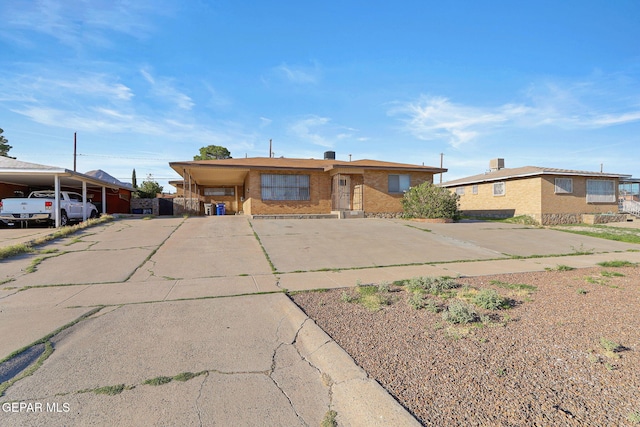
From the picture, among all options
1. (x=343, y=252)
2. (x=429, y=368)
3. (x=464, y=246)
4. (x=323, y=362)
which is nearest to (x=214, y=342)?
(x=323, y=362)

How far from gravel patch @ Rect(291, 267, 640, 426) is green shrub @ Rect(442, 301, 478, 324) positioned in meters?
0.11

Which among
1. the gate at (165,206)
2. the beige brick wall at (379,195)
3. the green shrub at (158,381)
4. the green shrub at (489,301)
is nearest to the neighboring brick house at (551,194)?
the beige brick wall at (379,195)

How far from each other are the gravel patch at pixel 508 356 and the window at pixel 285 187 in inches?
551

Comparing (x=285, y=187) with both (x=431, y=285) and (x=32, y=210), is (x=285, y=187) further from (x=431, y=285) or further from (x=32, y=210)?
(x=431, y=285)

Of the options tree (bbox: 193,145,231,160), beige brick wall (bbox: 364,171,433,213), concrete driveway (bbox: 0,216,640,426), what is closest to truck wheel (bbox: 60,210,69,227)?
concrete driveway (bbox: 0,216,640,426)

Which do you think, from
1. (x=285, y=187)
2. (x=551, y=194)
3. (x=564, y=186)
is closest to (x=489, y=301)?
(x=285, y=187)

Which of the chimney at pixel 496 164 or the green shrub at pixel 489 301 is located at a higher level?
the chimney at pixel 496 164

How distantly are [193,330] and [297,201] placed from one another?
50.6ft

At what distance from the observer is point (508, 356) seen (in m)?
3.20

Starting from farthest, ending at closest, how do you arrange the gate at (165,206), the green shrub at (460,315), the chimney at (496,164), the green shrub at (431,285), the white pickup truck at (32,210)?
the chimney at (496,164)
the gate at (165,206)
the white pickup truck at (32,210)
the green shrub at (431,285)
the green shrub at (460,315)

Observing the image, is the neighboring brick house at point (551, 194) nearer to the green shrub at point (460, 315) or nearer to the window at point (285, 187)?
the window at point (285, 187)

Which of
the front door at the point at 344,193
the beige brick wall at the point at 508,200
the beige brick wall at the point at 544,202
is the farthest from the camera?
the beige brick wall at the point at 508,200

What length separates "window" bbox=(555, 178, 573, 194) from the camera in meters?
20.1

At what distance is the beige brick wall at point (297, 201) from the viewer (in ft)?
61.2
